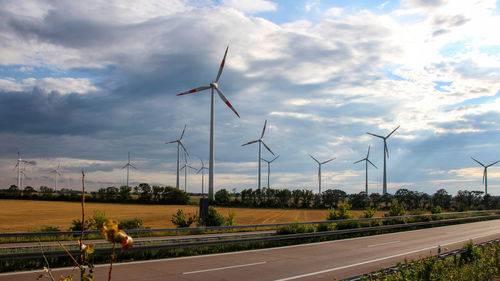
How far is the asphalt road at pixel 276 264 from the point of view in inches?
528

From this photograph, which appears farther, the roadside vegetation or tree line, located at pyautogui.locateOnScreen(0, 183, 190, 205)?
tree line, located at pyautogui.locateOnScreen(0, 183, 190, 205)

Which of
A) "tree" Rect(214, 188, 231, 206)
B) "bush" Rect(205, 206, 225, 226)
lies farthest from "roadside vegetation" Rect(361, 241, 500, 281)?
"tree" Rect(214, 188, 231, 206)

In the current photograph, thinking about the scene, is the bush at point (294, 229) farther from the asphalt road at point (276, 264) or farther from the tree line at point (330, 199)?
the tree line at point (330, 199)

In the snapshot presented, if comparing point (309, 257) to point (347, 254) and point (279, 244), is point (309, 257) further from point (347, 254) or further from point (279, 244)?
point (279, 244)

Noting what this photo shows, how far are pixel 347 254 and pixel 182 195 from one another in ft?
285

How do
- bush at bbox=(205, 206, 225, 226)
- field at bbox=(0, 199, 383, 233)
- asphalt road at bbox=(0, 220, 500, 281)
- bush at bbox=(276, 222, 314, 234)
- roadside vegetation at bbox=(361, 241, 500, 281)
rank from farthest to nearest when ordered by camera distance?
field at bbox=(0, 199, 383, 233)
bush at bbox=(205, 206, 225, 226)
bush at bbox=(276, 222, 314, 234)
asphalt road at bbox=(0, 220, 500, 281)
roadside vegetation at bbox=(361, 241, 500, 281)

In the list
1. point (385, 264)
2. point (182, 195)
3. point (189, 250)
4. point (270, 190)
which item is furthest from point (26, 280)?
point (270, 190)

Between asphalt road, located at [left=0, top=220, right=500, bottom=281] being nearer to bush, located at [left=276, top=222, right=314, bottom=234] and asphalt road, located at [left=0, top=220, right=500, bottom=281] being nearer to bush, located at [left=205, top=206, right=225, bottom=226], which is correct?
bush, located at [left=276, top=222, right=314, bottom=234]

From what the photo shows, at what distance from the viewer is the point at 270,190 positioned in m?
111

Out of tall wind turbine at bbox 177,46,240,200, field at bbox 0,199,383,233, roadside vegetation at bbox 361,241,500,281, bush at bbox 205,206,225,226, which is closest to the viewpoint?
roadside vegetation at bbox 361,241,500,281

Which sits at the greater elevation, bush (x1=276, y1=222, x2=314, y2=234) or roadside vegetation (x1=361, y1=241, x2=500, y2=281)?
roadside vegetation (x1=361, y1=241, x2=500, y2=281)

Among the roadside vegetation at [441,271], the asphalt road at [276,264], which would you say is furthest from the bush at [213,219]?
the roadside vegetation at [441,271]

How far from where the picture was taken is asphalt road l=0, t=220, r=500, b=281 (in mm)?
13422

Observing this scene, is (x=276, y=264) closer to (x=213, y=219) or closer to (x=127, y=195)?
(x=213, y=219)
